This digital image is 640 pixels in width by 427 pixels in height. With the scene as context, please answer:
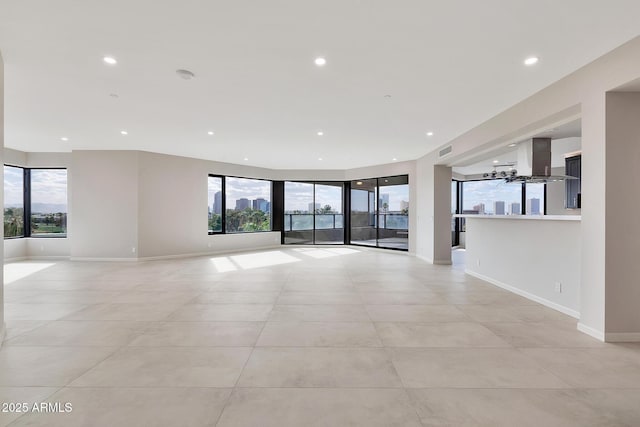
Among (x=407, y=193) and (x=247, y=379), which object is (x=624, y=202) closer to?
(x=247, y=379)

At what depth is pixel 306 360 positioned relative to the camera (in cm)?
265

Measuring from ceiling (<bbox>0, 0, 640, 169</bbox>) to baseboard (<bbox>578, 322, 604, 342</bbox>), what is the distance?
287 cm

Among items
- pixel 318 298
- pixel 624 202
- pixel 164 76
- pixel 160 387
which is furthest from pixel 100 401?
pixel 624 202

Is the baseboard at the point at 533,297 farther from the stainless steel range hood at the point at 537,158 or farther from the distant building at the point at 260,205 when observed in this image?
the distant building at the point at 260,205

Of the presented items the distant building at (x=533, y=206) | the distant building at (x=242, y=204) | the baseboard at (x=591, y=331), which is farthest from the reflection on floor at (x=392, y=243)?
the baseboard at (x=591, y=331)

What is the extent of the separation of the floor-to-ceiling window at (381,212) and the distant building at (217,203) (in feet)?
15.3

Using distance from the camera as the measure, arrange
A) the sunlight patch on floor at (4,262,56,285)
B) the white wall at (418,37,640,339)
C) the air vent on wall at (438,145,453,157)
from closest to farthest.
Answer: the white wall at (418,37,640,339) → the sunlight patch on floor at (4,262,56,285) → the air vent on wall at (438,145,453,157)

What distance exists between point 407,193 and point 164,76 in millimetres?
7818

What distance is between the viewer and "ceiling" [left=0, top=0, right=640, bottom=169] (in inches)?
95.7

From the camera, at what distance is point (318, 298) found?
456 cm

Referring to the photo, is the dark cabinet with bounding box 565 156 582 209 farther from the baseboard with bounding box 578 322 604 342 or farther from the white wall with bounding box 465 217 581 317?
the baseboard with bounding box 578 322 604 342

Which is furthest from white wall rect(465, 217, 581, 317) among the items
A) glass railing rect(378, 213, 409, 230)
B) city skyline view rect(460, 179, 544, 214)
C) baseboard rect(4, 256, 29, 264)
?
baseboard rect(4, 256, 29, 264)

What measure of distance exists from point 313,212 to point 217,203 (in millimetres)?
3494

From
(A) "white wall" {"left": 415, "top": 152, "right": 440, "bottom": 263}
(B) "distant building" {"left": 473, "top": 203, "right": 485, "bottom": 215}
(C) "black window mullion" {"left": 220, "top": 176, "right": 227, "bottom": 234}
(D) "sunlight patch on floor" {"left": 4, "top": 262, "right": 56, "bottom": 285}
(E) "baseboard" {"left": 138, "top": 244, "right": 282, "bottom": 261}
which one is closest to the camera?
(D) "sunlight patch on floor" {"left": 4, "top": 262, "right": 56, "bottom": 285}
